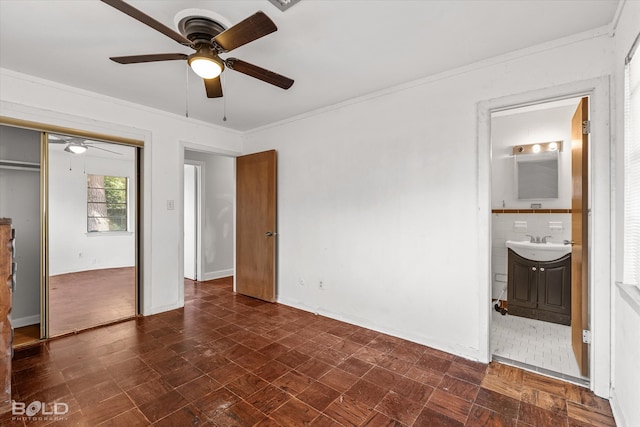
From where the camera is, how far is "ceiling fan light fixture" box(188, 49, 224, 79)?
178cm

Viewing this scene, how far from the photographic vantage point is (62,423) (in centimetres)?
174

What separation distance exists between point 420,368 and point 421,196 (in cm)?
150

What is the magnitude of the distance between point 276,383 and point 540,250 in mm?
3159

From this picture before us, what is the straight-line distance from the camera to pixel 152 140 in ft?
11.8

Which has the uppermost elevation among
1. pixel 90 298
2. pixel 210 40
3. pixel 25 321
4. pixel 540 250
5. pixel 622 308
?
pixel 210 40

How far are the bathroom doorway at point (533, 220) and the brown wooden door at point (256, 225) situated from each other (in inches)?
107

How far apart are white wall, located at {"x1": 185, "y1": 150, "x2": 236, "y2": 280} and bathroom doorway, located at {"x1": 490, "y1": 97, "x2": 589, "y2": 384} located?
4296 millimetres

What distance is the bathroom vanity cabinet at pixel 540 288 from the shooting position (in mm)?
3234

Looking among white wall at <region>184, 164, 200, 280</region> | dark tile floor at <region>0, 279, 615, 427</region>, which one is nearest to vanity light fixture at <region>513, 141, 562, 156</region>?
dark tile floor at <region>0, 279, 615, 427</region>

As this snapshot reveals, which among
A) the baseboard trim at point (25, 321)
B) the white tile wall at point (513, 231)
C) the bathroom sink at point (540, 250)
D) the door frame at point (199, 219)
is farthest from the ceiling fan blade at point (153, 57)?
the white tile wall at point (513, 231)

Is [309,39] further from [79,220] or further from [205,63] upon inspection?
[79,220]

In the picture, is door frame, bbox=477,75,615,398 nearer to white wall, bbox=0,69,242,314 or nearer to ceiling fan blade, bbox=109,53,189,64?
ceiling fan blade, bbox=109,53,189,64

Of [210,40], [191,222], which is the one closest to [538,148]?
[210,40]

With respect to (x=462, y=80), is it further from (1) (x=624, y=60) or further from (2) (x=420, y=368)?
(2) (x=420, y=368)
